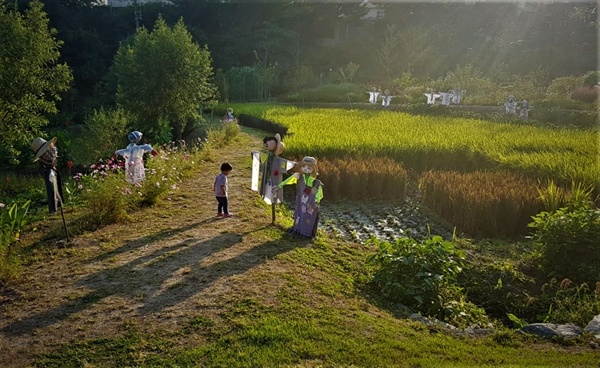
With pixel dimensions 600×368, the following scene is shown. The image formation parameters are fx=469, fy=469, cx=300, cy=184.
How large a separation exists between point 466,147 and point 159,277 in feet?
28.5

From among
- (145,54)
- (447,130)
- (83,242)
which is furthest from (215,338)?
(145,54)

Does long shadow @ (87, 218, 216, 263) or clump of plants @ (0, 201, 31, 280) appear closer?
clump of plants @ (0, 201, 31, 280)

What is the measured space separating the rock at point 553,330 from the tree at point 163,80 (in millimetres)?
12583

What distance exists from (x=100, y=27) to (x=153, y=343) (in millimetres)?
42808

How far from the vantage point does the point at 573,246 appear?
562 centimetres

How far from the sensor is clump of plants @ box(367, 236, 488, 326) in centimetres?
463

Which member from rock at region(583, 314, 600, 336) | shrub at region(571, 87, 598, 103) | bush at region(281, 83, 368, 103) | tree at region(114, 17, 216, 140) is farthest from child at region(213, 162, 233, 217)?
shrub at region(571, 87, 598, 103)

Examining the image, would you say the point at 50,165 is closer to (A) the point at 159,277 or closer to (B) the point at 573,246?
(A) the point at 159,277

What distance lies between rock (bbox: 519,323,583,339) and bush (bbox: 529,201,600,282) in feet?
5.32

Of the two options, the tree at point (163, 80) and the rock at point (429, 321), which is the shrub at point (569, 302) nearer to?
the rock at point (429, 321)

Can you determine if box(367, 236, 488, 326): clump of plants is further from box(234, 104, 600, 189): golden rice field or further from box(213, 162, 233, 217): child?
box(234, 104, 600, 189): golden rice field

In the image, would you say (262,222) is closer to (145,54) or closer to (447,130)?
(447,130)

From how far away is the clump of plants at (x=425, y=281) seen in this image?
4629 millimetres

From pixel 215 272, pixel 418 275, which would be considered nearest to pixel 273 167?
pixel 215 272
